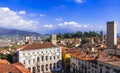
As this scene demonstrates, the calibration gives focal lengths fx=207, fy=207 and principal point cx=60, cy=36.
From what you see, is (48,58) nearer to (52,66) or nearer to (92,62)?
(52,66)

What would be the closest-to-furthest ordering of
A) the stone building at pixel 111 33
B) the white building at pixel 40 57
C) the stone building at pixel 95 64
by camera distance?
the stone building at pixel 95 64 → the white building at pixel 40 57 → the stone building at pixel 111 33

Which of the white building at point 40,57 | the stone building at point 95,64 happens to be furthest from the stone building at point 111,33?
the white building at point 40,57

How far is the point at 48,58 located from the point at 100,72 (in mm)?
24124

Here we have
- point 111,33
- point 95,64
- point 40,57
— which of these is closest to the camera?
point 95,64

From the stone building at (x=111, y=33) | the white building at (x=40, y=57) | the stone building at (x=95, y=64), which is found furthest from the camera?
the stone building at (x=111, y=33)

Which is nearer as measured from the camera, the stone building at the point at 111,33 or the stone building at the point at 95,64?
the stone building at the point at 95,64

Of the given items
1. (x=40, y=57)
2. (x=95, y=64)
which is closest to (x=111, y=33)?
(x=40, y=57)

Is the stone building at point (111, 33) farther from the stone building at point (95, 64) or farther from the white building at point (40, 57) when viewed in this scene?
the white building at point (40, 57)

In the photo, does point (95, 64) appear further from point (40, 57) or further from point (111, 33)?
point (111, 33)

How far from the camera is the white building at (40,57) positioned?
212 feet

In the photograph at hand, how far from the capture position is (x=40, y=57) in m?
68.3

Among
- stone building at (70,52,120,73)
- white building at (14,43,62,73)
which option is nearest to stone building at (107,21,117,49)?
stone building at (70,52,120,73)

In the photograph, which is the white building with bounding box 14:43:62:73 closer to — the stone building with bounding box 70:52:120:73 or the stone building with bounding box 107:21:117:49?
the stone building with bounding box 70:52:120:73

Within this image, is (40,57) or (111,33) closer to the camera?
(40,57)
